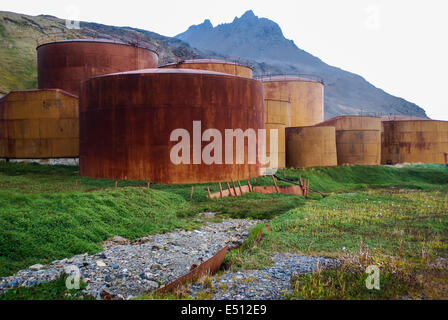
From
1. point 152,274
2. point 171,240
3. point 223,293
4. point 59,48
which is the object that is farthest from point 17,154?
point 223,293

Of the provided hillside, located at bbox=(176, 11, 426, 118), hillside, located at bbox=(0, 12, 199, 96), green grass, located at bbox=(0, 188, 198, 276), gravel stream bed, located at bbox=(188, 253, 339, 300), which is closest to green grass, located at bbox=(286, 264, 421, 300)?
gravel stream bed, located at bbox=(188, 253, 339, 300)

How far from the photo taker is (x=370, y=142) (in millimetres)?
32344

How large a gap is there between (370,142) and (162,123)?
66.7 feet

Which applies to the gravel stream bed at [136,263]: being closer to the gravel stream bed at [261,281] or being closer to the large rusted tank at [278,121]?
the gravel stream bed at [261,281]

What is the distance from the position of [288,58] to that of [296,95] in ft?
387

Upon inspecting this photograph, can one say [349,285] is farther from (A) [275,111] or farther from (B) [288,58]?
(B) [288,58]

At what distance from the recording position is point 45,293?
638 cm

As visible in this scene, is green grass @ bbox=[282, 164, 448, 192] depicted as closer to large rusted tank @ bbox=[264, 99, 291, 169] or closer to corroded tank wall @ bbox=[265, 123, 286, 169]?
corroded tank wall @ bbox=[265, 123, 286, 169]

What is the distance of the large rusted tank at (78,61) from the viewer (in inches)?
1126

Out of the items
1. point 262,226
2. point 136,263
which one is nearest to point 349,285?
point 136,263

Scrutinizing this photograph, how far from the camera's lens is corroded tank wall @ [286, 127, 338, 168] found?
29125 millimetres

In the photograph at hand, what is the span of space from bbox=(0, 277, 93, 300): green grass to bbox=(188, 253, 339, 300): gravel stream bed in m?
1.96

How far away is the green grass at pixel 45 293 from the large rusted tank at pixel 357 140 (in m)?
28.4
